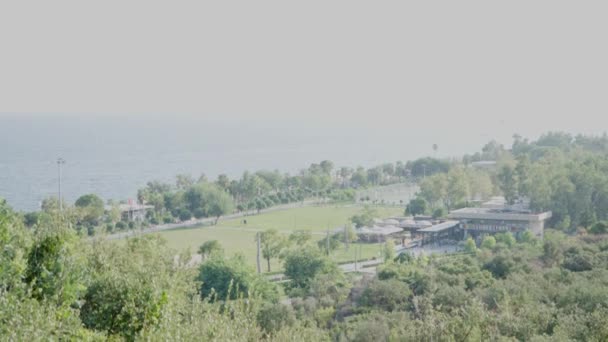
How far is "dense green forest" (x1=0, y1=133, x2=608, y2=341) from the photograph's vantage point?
6.30m

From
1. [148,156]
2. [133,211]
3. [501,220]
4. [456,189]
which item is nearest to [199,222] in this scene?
[133,211]

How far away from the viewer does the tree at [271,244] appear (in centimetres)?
2469

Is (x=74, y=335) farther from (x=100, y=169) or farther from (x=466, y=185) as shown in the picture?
(x=100, y=169)

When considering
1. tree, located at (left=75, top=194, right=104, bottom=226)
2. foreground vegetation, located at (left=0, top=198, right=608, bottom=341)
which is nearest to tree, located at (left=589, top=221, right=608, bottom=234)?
foreground vegetation, located at (left=0, top=198, right=608, bottom=341)

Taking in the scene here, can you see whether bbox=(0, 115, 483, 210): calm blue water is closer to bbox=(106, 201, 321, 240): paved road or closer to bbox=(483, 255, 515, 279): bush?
bbox=(106, 201, 321, 240): paved road

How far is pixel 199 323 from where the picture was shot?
673 cm

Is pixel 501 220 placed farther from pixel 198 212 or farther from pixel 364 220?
pixel 198 212

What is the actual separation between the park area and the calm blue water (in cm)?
1742

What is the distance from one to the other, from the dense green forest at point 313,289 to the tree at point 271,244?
106 mm

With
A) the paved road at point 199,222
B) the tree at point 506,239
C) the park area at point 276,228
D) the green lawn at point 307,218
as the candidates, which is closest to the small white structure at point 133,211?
the paved road at point 199,222

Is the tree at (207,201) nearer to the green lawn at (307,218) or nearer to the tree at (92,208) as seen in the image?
the green lawn at (307,218)

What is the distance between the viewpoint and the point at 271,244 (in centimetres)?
2495

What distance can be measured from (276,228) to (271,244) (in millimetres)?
9426

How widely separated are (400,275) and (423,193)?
848 inches
